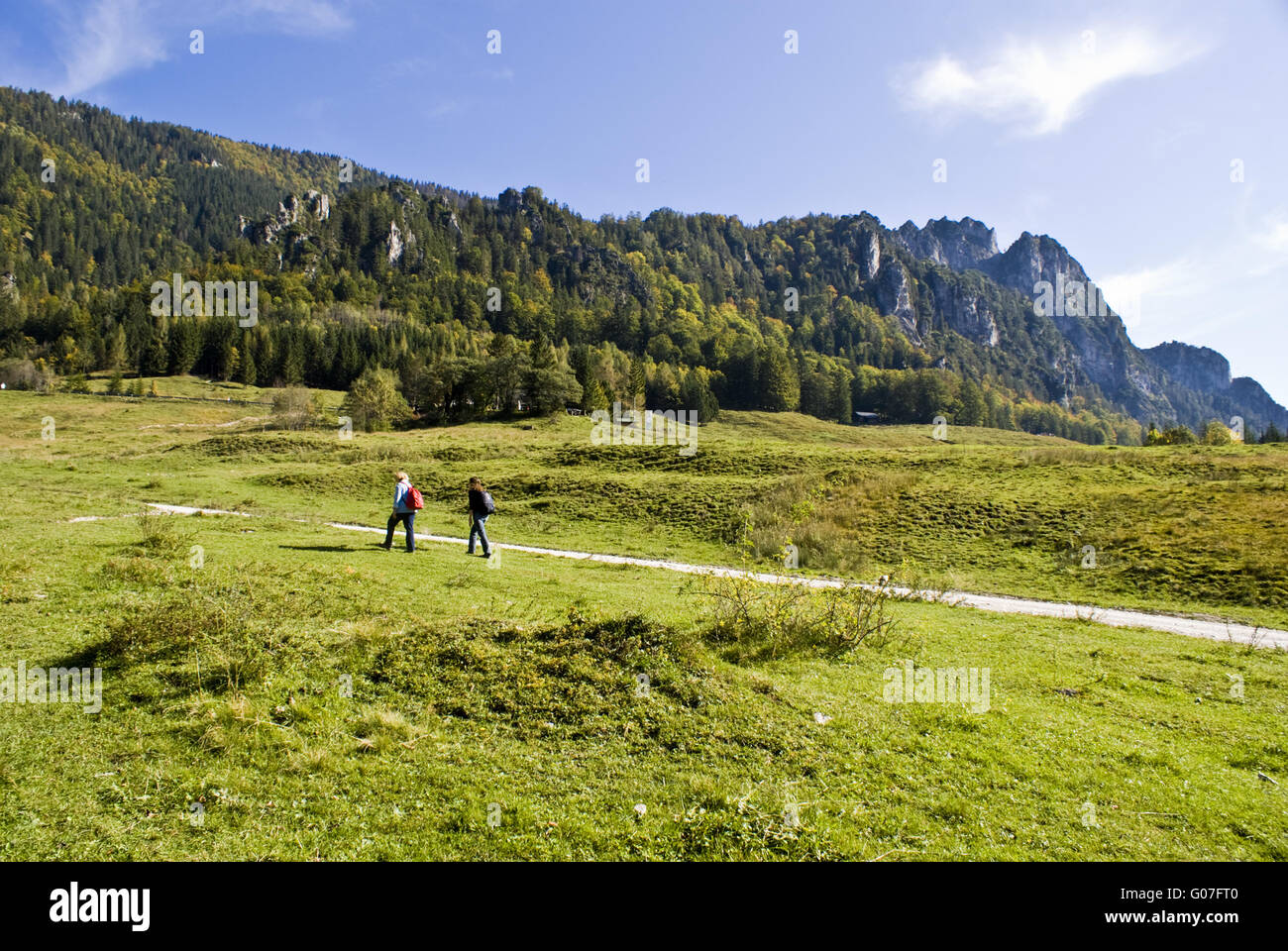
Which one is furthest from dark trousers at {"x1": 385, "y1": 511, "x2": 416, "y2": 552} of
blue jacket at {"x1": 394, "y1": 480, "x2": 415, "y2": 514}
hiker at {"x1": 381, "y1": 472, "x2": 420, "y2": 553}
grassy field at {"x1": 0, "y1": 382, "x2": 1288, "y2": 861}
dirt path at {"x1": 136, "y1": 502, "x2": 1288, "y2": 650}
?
dirt path at {"x1": 136, "y1": 502, "x2": 1288, "y2": 650}

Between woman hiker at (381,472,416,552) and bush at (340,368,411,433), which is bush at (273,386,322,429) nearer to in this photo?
bush at (340,368,411,433)

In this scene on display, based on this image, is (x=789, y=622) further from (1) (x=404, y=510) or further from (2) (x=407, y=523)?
(1) (x=404, y=510)

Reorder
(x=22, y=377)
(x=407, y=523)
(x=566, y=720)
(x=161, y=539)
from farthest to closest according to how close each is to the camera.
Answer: (x=22, y=377), (x=407, y=523), (x=161, y=539), (x=566, y=720)

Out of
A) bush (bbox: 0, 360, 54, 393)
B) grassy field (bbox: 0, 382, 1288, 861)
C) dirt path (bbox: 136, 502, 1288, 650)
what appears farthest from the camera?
bush (bbox: 0, 360, 54, 393)

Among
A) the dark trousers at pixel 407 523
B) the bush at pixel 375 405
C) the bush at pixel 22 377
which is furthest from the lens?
the bush at pixel 22 377

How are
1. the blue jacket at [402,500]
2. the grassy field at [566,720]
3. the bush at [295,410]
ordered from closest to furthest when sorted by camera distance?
the grassy field at [566,720] → the blue jacket at [402,500] → the bush at [295,410]

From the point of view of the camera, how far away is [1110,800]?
748cm

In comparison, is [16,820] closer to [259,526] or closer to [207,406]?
[259,526]

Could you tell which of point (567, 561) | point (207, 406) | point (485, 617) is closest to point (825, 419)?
point (207, 406)

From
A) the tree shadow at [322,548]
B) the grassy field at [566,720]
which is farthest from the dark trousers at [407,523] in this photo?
the tree shadow at [322,548]

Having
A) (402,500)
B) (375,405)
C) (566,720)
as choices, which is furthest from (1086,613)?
(375,405)

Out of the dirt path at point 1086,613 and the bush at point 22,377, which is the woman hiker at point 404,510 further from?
the bush at point 22,377
